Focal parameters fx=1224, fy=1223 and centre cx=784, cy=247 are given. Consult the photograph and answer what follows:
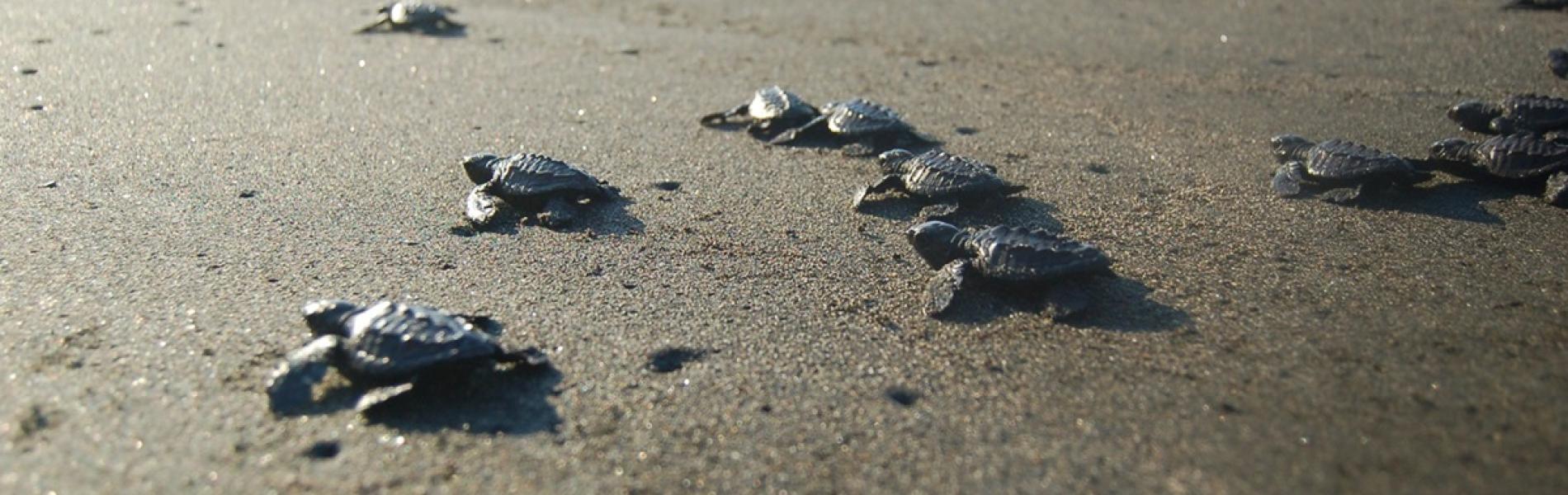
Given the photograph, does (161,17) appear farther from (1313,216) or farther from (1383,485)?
(1383,485)

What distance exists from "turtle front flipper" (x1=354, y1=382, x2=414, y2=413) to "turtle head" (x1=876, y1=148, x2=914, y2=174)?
1643mm

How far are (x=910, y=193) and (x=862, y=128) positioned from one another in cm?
54

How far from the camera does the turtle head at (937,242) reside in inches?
109

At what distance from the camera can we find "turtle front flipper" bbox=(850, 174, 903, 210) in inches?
129

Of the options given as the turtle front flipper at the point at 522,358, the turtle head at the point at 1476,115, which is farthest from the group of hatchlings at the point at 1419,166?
the turtle front flipper at the point at 522,358

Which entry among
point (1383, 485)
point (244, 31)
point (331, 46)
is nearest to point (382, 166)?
point (331, 46)

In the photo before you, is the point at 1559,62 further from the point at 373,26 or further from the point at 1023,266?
the point at 373,26

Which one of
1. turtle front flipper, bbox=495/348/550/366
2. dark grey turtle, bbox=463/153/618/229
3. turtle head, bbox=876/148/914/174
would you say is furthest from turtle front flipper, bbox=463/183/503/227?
turtle head, bbox=876/148/914/174

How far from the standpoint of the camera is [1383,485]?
186 centimetres

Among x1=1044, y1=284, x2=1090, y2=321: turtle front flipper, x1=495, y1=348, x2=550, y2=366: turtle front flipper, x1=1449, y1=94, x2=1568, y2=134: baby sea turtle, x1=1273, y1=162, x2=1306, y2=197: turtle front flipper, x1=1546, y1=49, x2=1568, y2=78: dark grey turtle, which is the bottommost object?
x1=495, y1=348, x2=550, y2=366: turtle front flipper

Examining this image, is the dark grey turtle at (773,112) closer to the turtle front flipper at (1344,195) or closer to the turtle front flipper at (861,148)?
the turtle front flipper at (861,148)

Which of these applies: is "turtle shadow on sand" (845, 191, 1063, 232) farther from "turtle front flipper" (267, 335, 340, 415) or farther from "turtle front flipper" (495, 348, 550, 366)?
"turtle front flipper" (267, 335, 340, 415)

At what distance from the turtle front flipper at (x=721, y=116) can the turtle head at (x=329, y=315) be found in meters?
1.92

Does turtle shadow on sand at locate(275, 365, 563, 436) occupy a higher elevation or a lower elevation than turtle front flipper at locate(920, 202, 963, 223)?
lower
